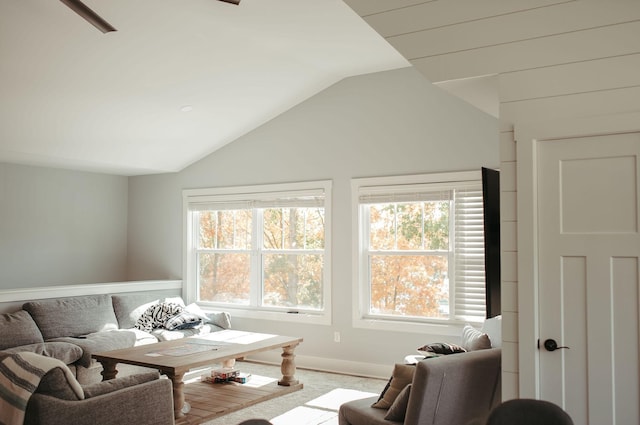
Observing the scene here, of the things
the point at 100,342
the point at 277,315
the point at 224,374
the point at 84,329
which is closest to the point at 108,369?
the point at 100,342

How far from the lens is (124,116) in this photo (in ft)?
20.8

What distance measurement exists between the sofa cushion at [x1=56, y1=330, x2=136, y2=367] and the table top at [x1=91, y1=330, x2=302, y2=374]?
548 mm

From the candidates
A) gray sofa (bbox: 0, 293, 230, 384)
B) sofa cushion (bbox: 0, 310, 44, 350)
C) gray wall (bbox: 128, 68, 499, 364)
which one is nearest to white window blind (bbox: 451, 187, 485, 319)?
gray wall (bbox: 128, 68, 499, 364)

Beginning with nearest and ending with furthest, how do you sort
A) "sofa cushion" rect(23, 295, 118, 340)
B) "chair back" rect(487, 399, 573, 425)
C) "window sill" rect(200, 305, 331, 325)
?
"chair back" rect(487, 399, 573, 425), "sofa cushion" rect(23, 295, 118, 340), "window sill" rect(200, 305, 331, 325)

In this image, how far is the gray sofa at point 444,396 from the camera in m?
3.43

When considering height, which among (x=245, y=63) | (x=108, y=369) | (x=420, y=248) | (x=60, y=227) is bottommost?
(x=108, y=369)

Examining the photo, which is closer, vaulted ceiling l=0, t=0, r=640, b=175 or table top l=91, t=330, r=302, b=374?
vaulted ceiling l=0, t=0, r=640, b=175

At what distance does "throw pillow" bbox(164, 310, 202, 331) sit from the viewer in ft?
22.5

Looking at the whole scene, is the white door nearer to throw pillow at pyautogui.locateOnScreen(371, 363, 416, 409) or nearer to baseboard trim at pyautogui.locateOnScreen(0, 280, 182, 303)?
throw pillow at pyautogui.locateOnScreen(371, 363, 416, 409)

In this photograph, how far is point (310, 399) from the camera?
5.56 meters

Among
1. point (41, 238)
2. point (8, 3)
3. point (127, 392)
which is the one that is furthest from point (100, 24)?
point (41, 238)

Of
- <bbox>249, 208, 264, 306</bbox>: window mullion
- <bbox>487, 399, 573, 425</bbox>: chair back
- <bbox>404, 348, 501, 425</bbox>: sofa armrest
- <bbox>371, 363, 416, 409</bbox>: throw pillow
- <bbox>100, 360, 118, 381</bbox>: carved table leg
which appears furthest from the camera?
<bbox>249, 208, 264, 306</bbox>: window mullion

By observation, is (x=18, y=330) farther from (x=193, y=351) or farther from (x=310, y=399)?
(x=310, y=399)

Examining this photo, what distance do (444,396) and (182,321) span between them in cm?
398
